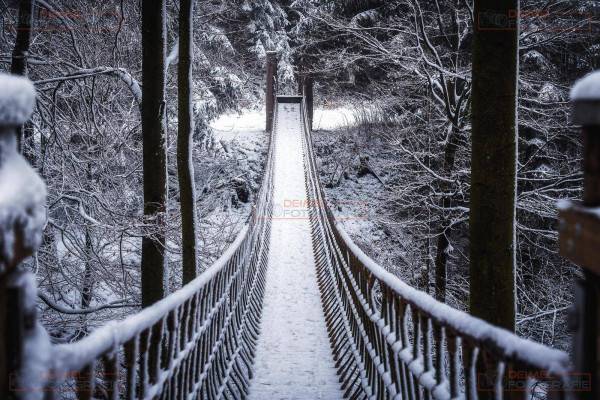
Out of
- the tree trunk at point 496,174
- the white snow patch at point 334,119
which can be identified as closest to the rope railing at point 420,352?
the tree trunk at point 496,174

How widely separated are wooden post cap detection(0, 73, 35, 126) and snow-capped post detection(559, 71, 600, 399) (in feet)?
4.70

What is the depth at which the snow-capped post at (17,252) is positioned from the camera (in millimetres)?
1211

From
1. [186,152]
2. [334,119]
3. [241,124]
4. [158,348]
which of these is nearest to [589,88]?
[158,348]

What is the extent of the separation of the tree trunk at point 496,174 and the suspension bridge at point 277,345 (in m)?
0.51

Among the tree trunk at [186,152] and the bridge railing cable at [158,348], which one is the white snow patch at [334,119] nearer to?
the tree trunk at [186,152]

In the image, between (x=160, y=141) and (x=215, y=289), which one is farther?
(x=160, y=141)

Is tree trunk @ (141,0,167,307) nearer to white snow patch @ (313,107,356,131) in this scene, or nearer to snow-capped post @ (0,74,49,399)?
snow-capped post @ (0,74,49,399)

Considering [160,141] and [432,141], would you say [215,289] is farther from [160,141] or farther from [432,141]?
[432,141]

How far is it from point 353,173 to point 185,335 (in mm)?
22667

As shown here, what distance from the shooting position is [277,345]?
634cm

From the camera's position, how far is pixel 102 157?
10.9 meters

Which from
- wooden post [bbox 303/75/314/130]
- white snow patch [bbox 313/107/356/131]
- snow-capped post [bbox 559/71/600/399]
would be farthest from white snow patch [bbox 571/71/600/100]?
white snow patch [bbox 313/107/356/131]

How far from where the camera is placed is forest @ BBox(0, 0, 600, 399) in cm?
375

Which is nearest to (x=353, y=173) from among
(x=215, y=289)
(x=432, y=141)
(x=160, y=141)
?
(x=432, y=141)
